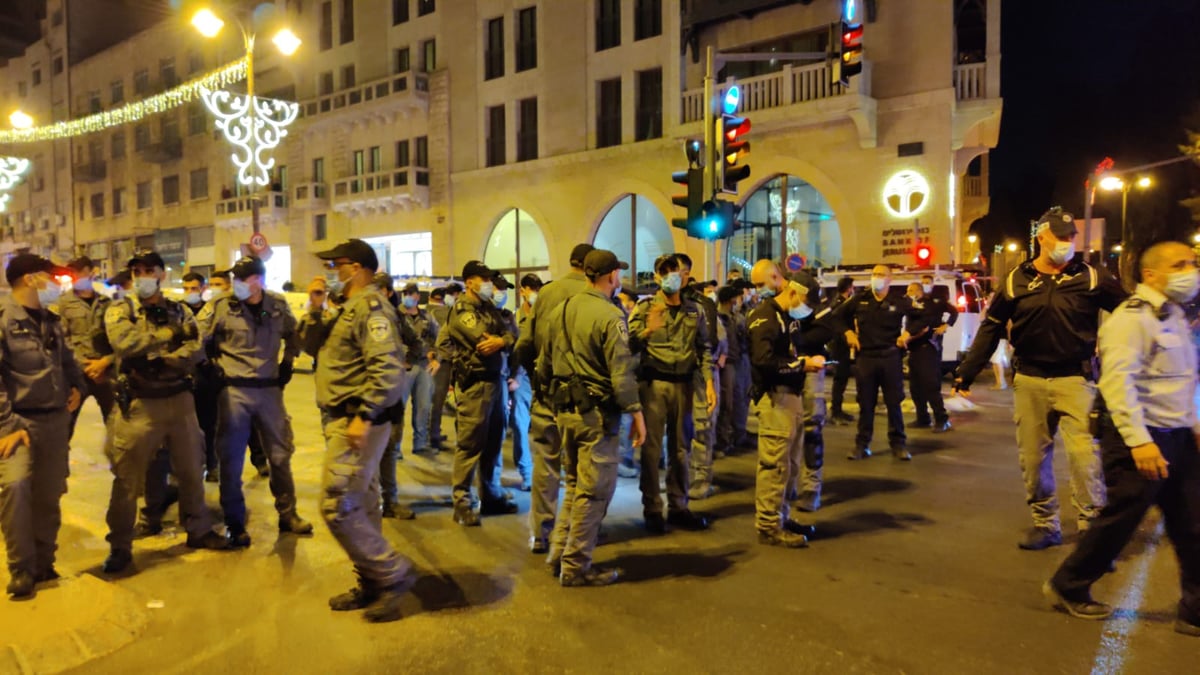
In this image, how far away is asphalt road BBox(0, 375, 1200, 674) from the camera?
3.84 m

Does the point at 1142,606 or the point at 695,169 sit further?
the point at 695,169

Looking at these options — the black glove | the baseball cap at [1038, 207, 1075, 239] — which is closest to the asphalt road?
the black glove

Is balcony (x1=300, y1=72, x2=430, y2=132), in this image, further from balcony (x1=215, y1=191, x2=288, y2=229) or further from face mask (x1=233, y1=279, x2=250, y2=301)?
face mask (x1=233, y1=279, x2=250, y2=301)

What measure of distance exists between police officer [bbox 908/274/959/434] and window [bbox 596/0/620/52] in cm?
1615

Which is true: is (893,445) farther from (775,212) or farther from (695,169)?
(775,212)

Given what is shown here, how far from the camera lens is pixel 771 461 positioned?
5.50 meters

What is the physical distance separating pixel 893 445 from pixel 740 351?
215cm

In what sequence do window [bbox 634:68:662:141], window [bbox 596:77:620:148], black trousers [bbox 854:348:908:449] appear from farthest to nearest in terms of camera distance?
window [bbox 596:77:620:148] < window [bbox 634:68:662:141] < black trousers [bbox 854:348:908:449]

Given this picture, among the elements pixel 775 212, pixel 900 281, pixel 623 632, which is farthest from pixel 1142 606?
pixel 775 212

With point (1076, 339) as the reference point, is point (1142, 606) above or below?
below

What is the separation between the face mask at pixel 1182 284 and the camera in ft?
13.0

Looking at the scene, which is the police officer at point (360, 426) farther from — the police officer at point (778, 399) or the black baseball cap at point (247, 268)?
the police officer at point (778, 399)

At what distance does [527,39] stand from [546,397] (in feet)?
75.6

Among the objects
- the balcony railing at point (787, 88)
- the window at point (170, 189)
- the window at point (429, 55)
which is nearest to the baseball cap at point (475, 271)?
the balcony railing at point (787, 88)
